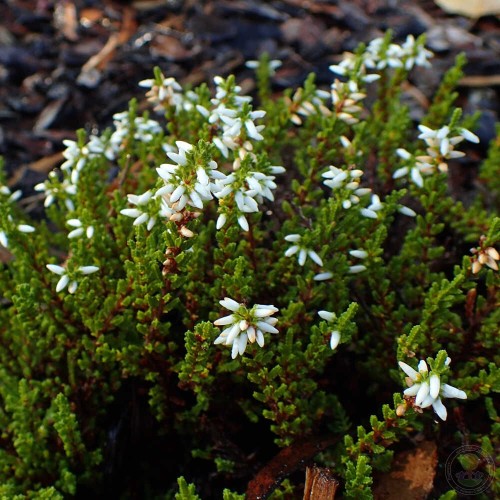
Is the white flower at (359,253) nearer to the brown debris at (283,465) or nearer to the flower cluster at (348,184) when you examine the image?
the flower cluster at (348,184)

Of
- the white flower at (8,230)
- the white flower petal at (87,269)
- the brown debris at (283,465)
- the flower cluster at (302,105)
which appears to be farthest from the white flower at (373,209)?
the white flower at (8,230)

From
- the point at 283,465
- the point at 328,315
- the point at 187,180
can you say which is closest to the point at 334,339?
the point at 328,315

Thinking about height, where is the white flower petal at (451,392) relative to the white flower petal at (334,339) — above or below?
above

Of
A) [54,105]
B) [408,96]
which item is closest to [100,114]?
[54,105]

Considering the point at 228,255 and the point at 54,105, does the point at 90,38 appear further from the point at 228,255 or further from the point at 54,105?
the point at 228,255

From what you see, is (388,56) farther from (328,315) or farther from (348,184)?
(328,315)

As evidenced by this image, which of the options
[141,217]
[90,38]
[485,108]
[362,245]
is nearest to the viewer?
[141,217]

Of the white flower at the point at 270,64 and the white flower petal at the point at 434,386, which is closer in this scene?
the white flower petal at the point at 434,386
